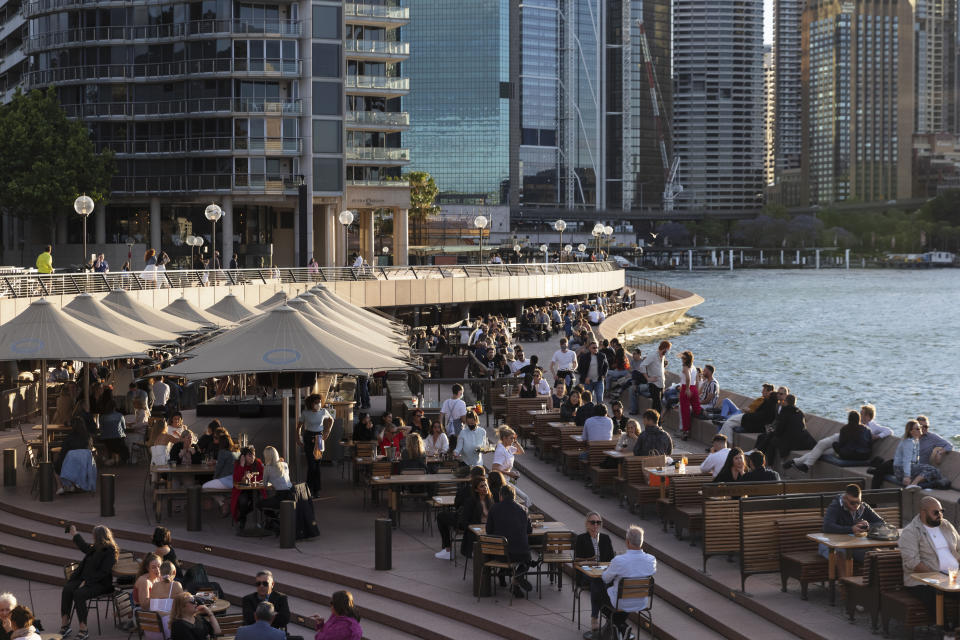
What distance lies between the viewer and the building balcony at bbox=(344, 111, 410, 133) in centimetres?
8675

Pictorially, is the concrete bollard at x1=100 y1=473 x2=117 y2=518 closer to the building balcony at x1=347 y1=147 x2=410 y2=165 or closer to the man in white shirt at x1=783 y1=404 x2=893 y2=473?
the man in white shirt at x1=783 y1=404 x2=893 y2=473

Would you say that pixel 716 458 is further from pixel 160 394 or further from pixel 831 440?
pixel 160 394

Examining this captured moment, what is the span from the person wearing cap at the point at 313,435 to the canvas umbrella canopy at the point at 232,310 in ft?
30.1

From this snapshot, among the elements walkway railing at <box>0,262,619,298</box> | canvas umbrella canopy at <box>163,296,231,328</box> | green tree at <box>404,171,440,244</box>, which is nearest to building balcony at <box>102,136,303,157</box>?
walkway railing at <box>0,262,619,298</box>

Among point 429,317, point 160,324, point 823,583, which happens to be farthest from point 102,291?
point 429,317

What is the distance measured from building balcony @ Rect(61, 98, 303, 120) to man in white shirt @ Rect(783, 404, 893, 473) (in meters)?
66.8

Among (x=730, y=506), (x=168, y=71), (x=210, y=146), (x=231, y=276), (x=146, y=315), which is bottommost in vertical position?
(x=730, y=506)

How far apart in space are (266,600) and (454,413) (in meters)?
10.6

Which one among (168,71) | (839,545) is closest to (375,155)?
(168,71)

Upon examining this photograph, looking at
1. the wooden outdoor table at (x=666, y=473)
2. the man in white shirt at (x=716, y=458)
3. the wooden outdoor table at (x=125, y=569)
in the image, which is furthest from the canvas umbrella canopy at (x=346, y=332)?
the wooden outdoor table at (x=125, y=569)

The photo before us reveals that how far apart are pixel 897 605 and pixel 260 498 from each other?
8.44 metres

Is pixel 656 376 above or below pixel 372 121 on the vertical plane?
below

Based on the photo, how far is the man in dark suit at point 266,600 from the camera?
10.8 metres

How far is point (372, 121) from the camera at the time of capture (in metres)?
87.4
